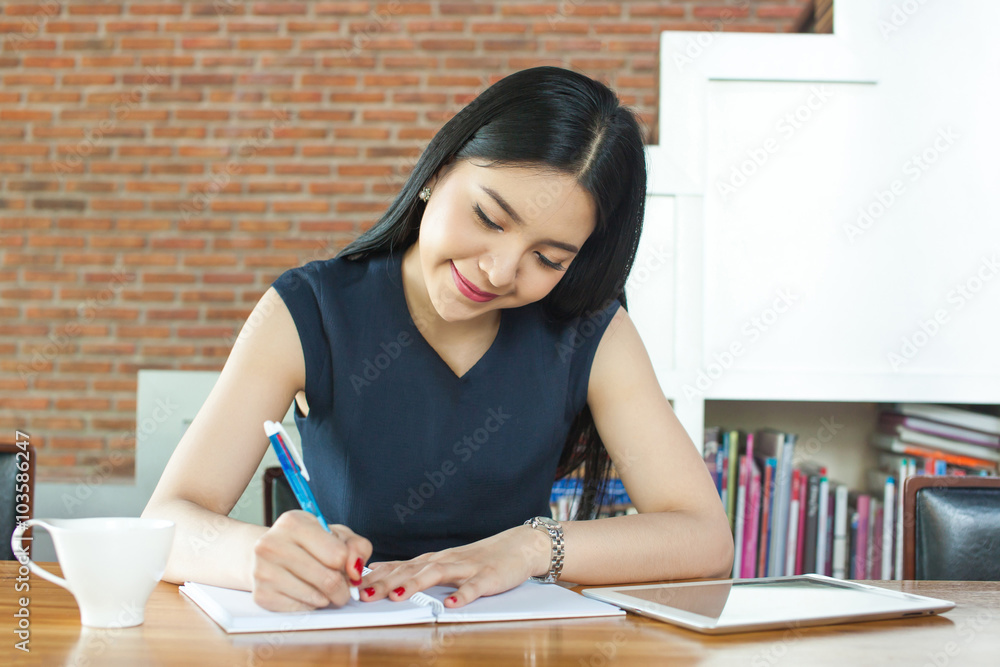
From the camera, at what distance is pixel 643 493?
1.15 meters

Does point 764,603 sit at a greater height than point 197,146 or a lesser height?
lesser

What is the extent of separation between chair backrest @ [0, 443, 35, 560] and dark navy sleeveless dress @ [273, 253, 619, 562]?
1.16 ft

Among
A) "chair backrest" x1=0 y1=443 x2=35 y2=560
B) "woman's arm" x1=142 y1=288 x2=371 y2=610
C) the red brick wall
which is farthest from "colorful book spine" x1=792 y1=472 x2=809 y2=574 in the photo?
the red brick wall

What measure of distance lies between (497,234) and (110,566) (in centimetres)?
56

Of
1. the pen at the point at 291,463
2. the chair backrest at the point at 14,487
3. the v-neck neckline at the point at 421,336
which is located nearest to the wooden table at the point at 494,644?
the pen at the point at 291,463

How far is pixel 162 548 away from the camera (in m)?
0.68

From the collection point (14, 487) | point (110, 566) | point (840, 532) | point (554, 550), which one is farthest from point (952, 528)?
point (14, 487)

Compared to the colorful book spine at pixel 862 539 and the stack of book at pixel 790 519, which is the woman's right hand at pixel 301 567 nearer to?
the stack of book at pixel 790 519

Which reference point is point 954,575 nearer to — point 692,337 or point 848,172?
point 692,337

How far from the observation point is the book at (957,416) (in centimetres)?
187

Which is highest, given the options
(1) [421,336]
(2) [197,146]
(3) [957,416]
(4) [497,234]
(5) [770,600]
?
(2) [197,146]

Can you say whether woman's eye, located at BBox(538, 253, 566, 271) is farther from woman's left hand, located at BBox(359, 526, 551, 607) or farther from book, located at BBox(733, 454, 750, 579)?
book, located at BBox(733, 454, 750, 579)

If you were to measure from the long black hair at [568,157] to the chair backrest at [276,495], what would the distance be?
0.37 m

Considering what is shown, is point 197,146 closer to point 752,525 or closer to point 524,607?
point 752,525
